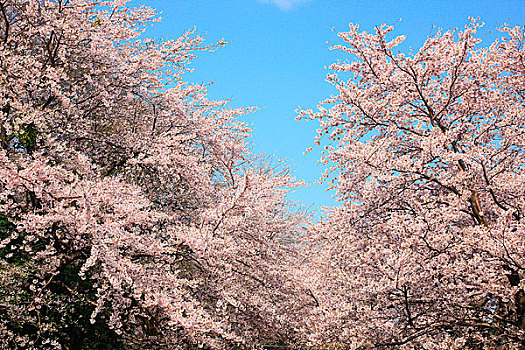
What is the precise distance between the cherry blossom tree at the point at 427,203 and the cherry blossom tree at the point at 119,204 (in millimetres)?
1673

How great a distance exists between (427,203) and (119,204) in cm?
485

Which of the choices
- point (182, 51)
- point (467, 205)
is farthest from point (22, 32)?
point (467, 205)

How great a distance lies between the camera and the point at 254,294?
28.2ft

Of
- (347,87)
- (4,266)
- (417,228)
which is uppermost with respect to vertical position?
(347,87)

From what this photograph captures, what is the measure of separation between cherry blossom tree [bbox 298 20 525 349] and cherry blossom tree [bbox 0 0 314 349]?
5.49 ft

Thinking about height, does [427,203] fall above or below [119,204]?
above

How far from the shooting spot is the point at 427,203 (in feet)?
22.2

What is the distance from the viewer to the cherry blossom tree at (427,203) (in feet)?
18.1

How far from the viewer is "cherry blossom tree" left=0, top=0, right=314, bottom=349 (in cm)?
566

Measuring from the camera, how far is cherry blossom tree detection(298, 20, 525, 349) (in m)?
5.52

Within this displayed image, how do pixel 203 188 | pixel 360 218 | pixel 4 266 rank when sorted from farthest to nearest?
pixel 203 188 < pixel 360 218 < pixel 4 266

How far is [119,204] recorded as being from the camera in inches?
234

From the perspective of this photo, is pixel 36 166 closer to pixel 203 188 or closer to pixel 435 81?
pixel 203 188

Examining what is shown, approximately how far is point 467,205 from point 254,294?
450cm
